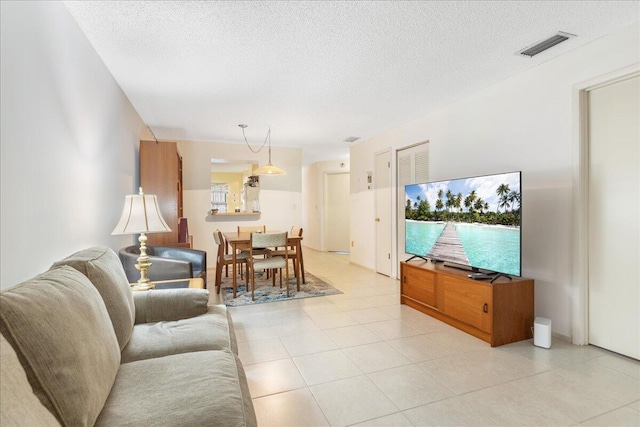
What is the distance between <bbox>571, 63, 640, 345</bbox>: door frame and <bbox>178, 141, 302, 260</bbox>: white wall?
483 cm

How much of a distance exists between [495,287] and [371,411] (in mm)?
1475

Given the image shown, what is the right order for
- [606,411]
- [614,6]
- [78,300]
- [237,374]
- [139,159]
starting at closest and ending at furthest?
1. [78,300]
2. [237,374]
3. [606,411]
4. [614,6]
5. [139,159]

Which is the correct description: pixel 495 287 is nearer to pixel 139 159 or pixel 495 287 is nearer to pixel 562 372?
pixel 562 372

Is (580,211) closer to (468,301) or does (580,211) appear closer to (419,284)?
(468,301)

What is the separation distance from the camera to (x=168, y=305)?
6.51 ft

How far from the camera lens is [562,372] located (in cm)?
220

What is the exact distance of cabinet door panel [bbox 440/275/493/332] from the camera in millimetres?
2650

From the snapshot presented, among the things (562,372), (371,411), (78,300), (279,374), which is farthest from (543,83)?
(78,300)

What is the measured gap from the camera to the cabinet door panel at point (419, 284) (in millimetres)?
3320

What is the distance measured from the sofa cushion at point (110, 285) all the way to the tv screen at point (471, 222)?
8.91 ft

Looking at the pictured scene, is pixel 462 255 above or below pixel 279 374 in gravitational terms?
above

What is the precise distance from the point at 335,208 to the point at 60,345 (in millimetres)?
7735

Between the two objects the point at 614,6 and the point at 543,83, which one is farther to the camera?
the point at 543,83

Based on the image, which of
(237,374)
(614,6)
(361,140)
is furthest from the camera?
(361,140)
